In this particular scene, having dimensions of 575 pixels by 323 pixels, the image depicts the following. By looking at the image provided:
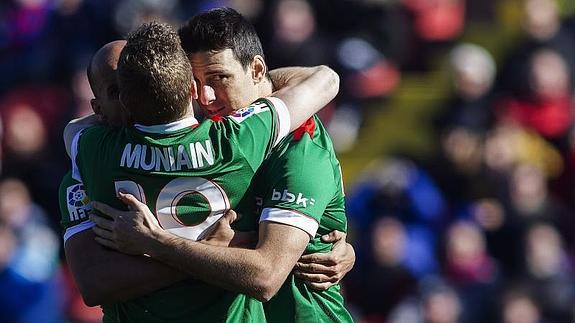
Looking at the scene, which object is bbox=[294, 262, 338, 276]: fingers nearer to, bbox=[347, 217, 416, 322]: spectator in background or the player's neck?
the player's neck

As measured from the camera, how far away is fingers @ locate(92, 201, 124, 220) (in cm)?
476

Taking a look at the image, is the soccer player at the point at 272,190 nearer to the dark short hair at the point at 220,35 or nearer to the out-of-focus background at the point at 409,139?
the dark short hair at the point at 220,35

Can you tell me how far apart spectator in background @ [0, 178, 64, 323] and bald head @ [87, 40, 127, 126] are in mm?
5549

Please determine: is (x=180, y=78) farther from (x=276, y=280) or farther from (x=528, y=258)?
(x=528, y=258)

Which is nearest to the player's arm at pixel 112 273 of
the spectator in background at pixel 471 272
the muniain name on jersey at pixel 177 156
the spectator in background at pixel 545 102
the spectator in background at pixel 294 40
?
the muniain name on jersey at pixel 177 156

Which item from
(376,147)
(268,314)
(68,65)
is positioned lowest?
(376,147)

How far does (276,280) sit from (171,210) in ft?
1.50

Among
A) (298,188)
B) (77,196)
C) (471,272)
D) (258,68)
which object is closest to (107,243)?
(77,196)

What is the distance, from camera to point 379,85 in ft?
38.2

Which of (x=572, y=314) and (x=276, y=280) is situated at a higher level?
(x=276, y=280)

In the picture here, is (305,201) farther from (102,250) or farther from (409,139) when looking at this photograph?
(409,139)

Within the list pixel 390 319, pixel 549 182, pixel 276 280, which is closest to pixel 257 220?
pixel 276 280

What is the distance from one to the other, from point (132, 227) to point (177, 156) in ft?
1.00

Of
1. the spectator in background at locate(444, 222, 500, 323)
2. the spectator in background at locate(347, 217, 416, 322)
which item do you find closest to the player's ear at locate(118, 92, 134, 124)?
the spectator in background at locate(347, 217, 416, 322)
